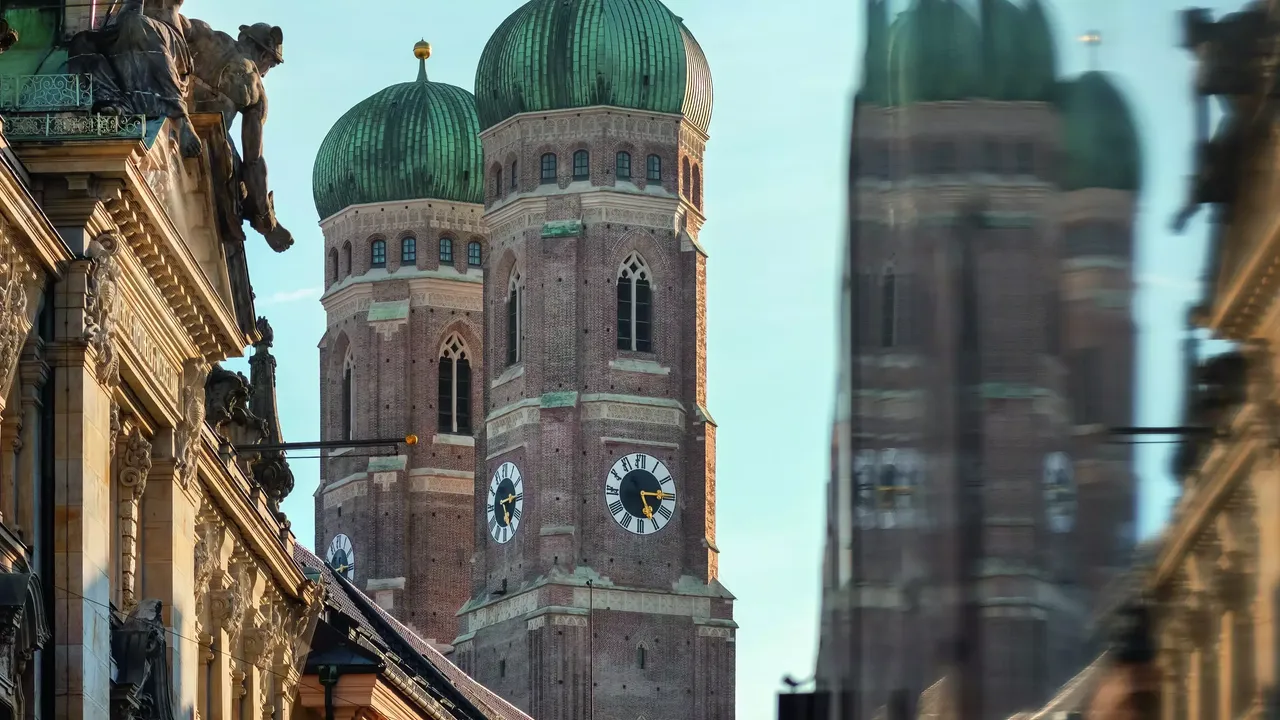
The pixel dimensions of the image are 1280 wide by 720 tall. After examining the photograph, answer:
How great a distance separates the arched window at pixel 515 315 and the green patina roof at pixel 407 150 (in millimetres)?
12200

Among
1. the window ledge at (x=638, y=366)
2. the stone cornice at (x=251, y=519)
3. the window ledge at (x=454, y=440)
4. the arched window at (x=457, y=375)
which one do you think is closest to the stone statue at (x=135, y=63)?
the stone cornice at (x=251, y=519)

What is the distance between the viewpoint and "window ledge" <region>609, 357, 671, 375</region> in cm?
12094

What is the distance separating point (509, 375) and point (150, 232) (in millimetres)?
97134

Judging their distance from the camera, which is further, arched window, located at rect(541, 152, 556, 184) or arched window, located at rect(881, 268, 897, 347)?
arched window, located at rect(541, 152, 556, 184)

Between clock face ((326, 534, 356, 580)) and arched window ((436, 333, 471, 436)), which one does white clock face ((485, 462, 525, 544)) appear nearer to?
arched window ((436, 333, 471, 436))

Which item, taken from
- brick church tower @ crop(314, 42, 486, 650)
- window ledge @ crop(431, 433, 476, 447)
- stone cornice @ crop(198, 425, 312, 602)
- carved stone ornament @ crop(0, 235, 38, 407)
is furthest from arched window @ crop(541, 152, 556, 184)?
carved stone ornament @ crop(0, 235, 38, 407)

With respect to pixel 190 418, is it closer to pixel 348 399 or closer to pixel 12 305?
pixel 12 305

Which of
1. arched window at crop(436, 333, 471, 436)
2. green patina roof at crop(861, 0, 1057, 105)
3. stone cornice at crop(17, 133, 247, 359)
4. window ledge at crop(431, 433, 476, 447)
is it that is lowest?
green patina roof at crop(861, 0, 1057, 105)

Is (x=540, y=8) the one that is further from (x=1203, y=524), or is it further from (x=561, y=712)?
(x=1203, y=524)

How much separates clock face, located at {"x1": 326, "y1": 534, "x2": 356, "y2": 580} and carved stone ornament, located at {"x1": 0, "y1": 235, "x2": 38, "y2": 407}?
11024 cm

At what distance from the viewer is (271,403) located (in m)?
36.7

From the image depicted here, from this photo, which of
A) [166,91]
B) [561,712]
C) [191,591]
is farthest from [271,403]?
[561,712]

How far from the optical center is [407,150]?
136000 millimetres

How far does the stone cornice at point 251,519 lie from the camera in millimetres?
30875
